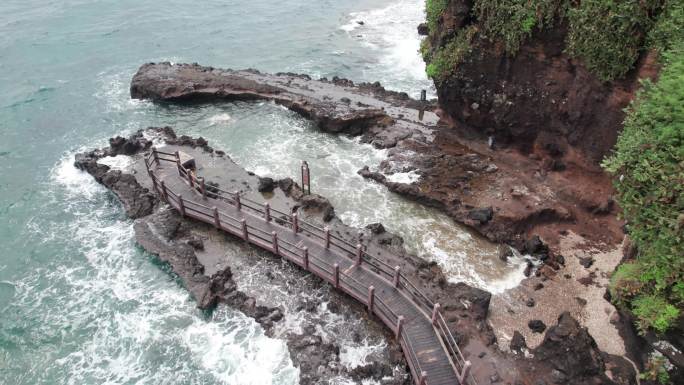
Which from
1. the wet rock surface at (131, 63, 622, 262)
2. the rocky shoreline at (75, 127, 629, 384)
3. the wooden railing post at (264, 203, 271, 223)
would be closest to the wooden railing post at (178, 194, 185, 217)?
the rocky shoreline at (75, 127, 629, 384)

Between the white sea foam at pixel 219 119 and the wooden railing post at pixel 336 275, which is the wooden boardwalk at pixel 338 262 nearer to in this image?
the wooden railing post at pixel 336 275

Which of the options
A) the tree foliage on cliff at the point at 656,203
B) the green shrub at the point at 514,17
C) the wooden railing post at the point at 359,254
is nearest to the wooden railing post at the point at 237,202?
the wooden railing post at the point at 359,254

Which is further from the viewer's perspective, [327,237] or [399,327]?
[327,237]

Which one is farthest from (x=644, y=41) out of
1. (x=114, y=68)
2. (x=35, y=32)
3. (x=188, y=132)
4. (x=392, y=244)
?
(x=35, y=32)

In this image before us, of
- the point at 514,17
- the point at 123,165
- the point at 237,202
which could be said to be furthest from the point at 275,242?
the point at 514,17

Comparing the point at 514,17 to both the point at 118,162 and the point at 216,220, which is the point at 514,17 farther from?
the point at 118,162
